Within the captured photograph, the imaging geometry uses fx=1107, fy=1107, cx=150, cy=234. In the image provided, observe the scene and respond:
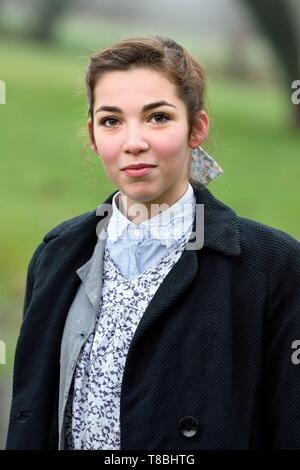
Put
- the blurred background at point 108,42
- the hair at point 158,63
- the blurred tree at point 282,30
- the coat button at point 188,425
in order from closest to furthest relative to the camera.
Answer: the coat button at point 188,425 < the hair at point 158,63 < the blurred background at point 108,42 < the blurred tree at point 282,30

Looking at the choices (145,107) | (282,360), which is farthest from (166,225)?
(282,360)

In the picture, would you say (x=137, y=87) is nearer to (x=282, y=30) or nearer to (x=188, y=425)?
(x=188, y=425)

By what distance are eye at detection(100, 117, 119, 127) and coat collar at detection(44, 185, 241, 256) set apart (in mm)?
252

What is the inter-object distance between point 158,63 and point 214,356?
684 mm

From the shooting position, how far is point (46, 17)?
436 inches

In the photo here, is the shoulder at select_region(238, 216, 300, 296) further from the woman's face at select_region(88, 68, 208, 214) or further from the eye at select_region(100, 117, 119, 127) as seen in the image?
the eye at select_region(100, 117, 119, 127)

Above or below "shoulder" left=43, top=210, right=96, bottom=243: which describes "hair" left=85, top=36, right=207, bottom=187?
above

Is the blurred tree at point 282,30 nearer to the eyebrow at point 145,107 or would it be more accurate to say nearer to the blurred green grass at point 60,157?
the blurred green grass at point 60,157

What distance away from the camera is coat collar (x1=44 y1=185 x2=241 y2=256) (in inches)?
101

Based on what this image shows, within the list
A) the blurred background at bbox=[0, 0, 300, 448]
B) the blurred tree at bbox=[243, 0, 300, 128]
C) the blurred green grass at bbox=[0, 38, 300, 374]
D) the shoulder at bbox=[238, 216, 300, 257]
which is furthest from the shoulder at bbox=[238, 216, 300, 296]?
the blurred tree at bbox=[243, 0, 300, 128]

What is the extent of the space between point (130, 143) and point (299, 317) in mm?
549

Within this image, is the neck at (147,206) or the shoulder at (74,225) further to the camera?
the shoulder at (74,225)

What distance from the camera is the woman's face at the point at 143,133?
2.48m

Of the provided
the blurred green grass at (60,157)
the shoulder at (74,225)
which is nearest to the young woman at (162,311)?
the shoulder at (74,225)
